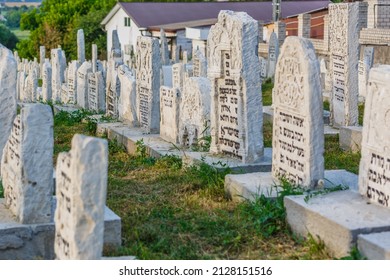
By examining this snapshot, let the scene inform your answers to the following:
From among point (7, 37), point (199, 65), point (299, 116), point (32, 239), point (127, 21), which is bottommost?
point (32, 239)

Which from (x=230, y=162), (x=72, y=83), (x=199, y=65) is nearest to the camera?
(x=230, y=162)

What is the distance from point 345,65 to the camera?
13.4 m

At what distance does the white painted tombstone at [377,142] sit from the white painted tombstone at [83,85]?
10960 mm

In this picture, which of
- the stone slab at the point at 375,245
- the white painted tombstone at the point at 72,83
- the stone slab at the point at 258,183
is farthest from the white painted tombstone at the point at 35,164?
the white painted tombstone at the point at 72,83

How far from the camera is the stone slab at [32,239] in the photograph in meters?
7.23

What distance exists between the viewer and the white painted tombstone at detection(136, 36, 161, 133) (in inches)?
516

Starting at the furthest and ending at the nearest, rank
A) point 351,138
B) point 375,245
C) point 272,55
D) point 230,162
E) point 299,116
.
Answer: point 272,55 < point 351,138 < point 230,162 < point 299,116 < point 375,245

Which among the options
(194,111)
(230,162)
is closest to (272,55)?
(194,111)

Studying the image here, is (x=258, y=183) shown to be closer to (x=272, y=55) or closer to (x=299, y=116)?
(x=299, y=116)

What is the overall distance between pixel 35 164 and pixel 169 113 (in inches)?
199

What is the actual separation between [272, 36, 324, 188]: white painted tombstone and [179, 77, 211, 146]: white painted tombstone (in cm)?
250

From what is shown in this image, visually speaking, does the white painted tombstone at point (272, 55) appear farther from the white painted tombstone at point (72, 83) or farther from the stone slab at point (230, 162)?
the stone slab at point (230, 162)

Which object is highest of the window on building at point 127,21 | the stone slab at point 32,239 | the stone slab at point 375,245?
the window on building at point 127,21

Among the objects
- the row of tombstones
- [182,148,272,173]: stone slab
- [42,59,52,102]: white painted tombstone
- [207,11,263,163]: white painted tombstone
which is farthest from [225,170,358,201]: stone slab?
[42,59,52,102]: white painted tombstone
